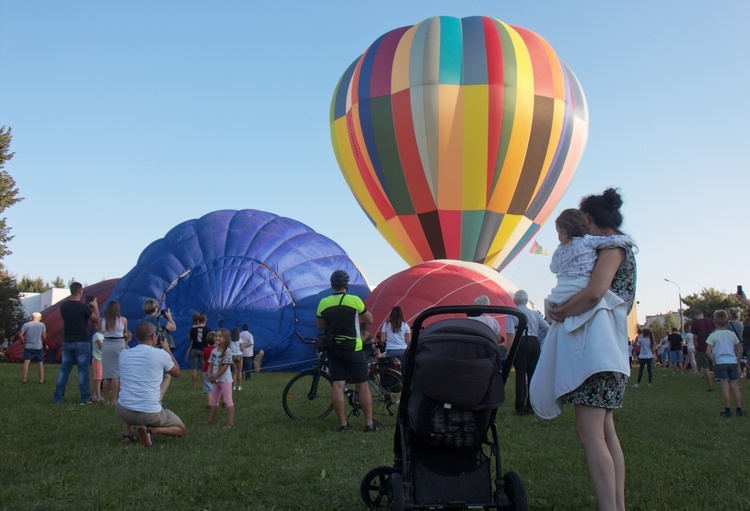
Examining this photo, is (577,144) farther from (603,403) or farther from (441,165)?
(603,403)

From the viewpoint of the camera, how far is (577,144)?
20656 mm

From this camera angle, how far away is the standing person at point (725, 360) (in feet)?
26.9

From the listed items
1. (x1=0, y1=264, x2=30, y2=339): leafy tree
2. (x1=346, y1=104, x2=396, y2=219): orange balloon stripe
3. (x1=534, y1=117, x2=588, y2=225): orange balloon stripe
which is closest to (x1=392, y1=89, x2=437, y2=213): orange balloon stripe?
(x1=346, y1=104, x2=396, y2=219): orange balloon stripe

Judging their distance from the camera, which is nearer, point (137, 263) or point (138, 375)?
point (138, 375)

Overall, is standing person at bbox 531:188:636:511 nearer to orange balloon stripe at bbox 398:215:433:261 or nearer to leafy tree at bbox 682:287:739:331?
orange balloon stripe at bbox 398:215:433:261

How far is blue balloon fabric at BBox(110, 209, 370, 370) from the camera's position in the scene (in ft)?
55.5

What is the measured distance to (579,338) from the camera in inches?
130

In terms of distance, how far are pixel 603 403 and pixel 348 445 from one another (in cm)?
305

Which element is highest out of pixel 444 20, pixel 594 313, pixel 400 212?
pixel 444 20

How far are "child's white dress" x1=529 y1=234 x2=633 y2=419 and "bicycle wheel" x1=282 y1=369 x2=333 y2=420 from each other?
14.8ft

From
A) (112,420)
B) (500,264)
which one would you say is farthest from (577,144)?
(112,420)

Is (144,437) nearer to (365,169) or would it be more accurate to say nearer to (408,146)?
(408,146)

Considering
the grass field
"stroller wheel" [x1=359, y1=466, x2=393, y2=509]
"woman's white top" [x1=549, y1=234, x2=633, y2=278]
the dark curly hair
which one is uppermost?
the dark curly hair

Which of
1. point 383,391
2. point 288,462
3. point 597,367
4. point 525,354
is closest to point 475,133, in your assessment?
point 525,354
